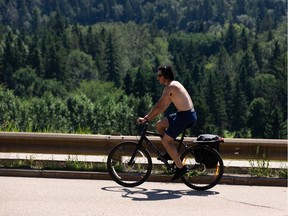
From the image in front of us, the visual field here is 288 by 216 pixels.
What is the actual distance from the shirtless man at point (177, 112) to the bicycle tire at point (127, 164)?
362 mm

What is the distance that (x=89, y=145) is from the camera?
10953mm

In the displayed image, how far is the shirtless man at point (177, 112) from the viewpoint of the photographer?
962cm

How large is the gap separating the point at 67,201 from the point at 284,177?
11.5 ft

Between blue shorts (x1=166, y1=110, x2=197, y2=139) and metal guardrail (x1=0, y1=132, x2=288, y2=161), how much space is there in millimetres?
1158

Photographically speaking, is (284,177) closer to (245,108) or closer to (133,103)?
(133,103)

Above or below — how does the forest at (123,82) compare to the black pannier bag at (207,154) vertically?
above

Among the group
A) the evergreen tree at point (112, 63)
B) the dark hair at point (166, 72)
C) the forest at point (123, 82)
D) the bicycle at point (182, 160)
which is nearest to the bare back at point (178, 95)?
the dark hair at point (166, 72)

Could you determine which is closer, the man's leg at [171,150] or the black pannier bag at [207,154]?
the man's leg at [171,150]

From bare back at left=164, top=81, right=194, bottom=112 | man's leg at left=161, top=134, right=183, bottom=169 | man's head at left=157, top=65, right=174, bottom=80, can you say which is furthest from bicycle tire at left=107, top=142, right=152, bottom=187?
man's head at left=157, top=65, right=174, bottom=80

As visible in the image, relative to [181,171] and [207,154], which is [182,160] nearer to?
[181,171]

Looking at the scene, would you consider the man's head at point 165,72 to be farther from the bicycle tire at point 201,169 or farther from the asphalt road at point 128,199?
the asphalt road at point 128,199

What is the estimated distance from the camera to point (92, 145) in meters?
10.9

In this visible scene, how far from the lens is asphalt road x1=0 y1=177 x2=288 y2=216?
8.08 metres

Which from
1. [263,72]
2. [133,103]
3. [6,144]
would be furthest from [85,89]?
[6,144]
